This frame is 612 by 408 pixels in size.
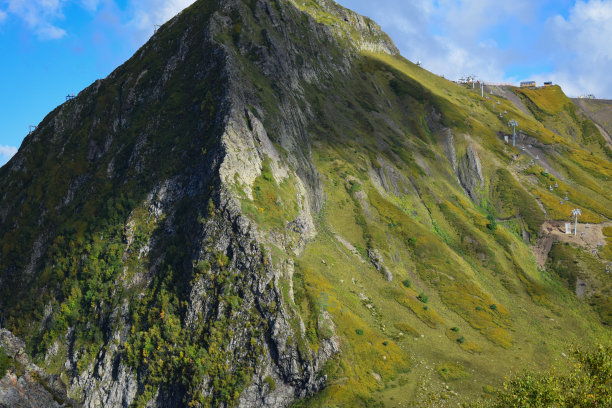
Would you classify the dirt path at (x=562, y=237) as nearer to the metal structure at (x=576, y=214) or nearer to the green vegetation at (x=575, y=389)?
the metal structure at (x=576, y=214)

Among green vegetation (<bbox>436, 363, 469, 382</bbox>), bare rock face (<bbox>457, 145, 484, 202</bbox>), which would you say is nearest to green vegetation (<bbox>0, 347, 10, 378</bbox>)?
green vegetation (<bbox>436, 363, 469, 382</bbox>)

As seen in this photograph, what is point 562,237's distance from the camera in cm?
11556

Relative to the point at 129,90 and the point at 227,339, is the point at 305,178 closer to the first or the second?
the point at 227,339

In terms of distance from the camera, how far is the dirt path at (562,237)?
113062 millimetres

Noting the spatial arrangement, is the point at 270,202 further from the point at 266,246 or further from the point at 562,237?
the point at 562,237

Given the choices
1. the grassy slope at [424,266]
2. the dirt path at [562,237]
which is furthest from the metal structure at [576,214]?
the grassy slope at [424,266]

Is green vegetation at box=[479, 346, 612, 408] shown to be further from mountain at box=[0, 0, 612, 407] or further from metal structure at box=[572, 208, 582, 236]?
metal structure at box=[572, 208, 582, 236]

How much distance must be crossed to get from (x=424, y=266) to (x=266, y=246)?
4022 cm

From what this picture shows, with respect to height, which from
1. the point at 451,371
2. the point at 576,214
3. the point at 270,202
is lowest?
the point at 451,371

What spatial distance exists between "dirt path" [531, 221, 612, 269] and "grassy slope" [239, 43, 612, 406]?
308 centimetres

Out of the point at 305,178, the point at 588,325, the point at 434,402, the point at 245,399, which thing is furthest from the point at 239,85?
the point at 588,325

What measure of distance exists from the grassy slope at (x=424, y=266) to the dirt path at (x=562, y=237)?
308 centimetres

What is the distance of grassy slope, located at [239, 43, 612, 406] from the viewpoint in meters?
71.2

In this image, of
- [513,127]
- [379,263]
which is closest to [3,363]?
[379,263]
